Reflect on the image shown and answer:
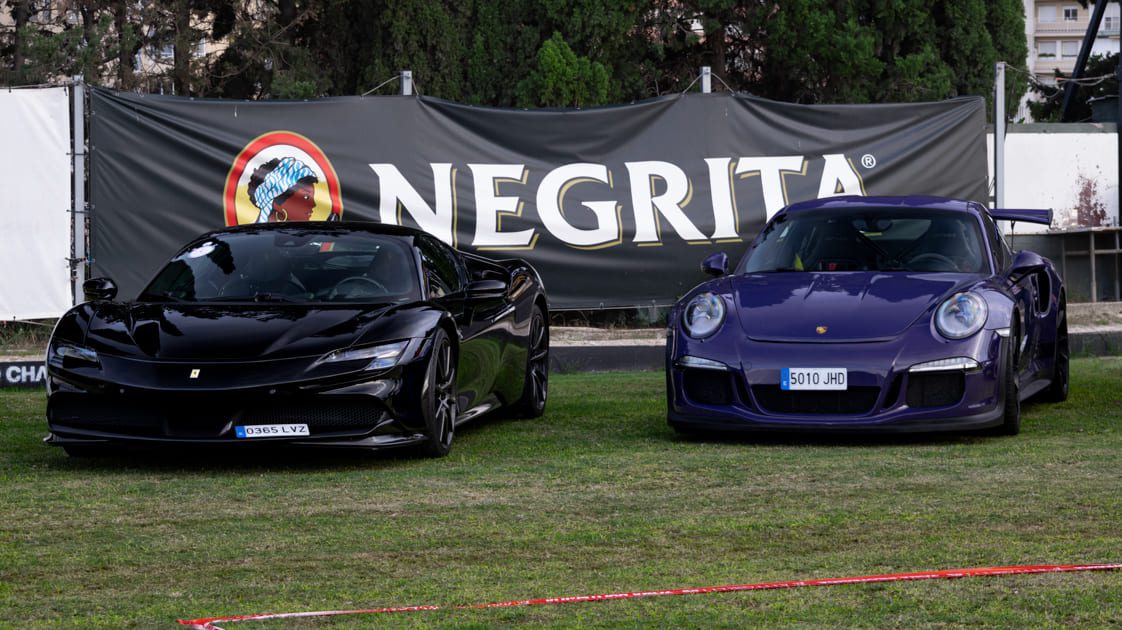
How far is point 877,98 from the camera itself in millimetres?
24203

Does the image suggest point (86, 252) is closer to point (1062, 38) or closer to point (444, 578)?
point (444, 578)

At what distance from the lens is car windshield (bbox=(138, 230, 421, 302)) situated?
8.56m

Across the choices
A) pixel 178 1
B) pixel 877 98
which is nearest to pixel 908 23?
pixel 877 98

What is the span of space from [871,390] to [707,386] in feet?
2.89

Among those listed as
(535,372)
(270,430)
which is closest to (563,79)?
(535,372)

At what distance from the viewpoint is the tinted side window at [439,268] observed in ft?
29.2

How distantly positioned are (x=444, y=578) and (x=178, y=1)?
2166cm

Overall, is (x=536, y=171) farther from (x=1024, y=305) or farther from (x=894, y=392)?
(x=894, y=392)

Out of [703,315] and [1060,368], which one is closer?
[703,315]

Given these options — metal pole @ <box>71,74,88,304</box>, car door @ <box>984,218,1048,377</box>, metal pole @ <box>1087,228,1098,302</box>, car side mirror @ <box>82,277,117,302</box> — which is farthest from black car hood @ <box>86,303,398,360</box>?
metal pole @ <box>1087,228,1098,302</box>

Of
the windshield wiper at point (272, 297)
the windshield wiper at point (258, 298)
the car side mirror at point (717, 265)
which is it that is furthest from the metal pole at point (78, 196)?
the car side mirror at point (717, 265)

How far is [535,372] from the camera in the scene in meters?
10.3

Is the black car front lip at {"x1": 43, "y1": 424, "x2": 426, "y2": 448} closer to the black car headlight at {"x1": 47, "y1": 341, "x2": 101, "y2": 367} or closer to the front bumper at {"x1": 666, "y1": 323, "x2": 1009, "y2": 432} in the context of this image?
the black car headlight at {"x1": 47, "y1": 341, "x2": 101, "y2": 367}

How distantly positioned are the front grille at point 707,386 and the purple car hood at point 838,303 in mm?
Answer: 286
